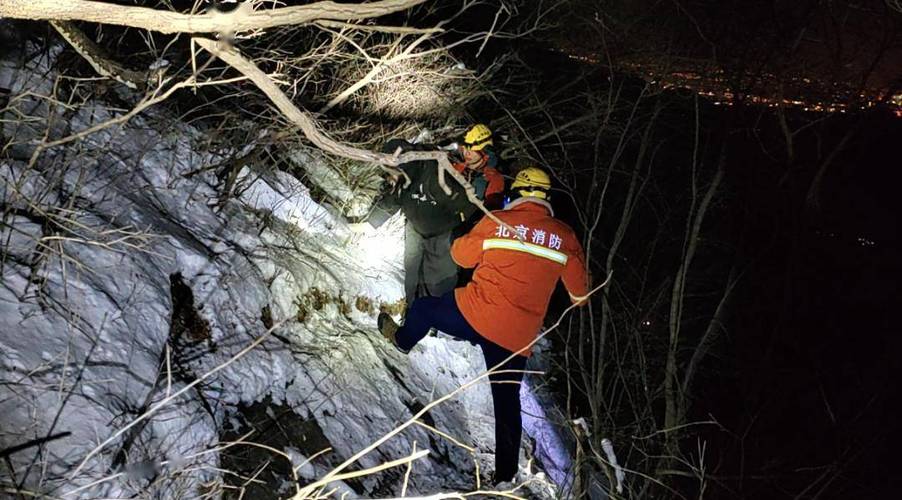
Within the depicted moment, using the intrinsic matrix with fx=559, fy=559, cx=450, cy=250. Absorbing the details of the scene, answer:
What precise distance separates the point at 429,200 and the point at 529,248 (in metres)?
1.17

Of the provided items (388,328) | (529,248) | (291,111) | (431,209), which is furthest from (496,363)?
(291,111)

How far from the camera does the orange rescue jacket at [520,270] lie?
4.02 meters

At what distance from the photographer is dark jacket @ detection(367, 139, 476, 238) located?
4766 millimetres

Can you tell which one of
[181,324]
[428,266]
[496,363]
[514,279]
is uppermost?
[181,324]

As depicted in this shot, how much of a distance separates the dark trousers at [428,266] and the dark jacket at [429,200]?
111 mm

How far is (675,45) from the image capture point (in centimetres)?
745

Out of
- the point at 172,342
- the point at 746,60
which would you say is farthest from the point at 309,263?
the point at 746,60

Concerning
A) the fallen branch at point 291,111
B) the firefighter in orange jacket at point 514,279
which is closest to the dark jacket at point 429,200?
the firefighter in orange jacket at point 514,279

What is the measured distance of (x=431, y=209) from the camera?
4801mm

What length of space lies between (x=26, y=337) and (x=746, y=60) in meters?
7.02

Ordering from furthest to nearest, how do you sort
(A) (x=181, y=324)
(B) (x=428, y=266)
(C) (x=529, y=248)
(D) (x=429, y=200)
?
(B) (x=428, y=266) → (D) (x=429, y=200) → (C) (x=529, y=248) → (A) (x=181, y=324)

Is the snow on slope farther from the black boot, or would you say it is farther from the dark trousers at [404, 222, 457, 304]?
the dark trousers at [404, 222, 457, 304]

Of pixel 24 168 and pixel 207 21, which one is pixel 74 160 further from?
pixel 207 21

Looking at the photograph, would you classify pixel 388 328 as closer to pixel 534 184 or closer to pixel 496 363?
pixel 496 363
